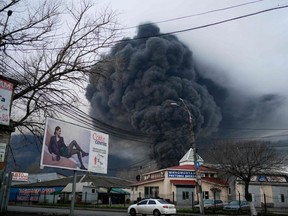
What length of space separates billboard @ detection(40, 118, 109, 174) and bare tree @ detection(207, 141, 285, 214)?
1028 inches

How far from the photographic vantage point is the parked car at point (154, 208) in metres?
23.7

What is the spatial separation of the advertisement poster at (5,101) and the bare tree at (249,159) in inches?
1347

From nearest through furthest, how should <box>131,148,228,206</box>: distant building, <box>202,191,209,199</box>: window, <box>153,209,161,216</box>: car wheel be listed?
1. <box>153,209,161,216</box>: car wheel
2. <box>131,148,228,206</box>: distant building
3. <box>202,191,209,199</box>: window

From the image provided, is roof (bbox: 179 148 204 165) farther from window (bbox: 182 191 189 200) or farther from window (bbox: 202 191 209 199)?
window (bbox: 182 191 189 200)

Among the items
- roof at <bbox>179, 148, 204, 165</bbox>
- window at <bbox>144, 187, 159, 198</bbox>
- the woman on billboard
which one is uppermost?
roof at <bbox>179, 148, 204, 165</bbox>

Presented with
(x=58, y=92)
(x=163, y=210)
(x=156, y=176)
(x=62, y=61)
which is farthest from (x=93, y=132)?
(x=156, y=176)

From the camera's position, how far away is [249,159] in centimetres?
4550

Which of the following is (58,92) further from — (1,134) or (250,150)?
(250,150)

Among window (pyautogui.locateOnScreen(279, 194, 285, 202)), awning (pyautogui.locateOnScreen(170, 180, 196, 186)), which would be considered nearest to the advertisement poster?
awning (pyautogui.locateOnScreen(170, 180, 196, 186))

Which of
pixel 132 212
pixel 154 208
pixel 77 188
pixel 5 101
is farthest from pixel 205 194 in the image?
pixel 5 101

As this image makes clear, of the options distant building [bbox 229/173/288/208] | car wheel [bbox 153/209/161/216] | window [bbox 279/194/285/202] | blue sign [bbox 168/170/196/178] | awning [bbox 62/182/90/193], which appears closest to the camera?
car wheel [bbox 153/209/161/216]

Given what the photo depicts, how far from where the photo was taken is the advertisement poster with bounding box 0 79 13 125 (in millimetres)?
16344

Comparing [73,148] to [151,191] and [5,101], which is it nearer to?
[5,101]

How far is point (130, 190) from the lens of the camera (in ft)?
207
